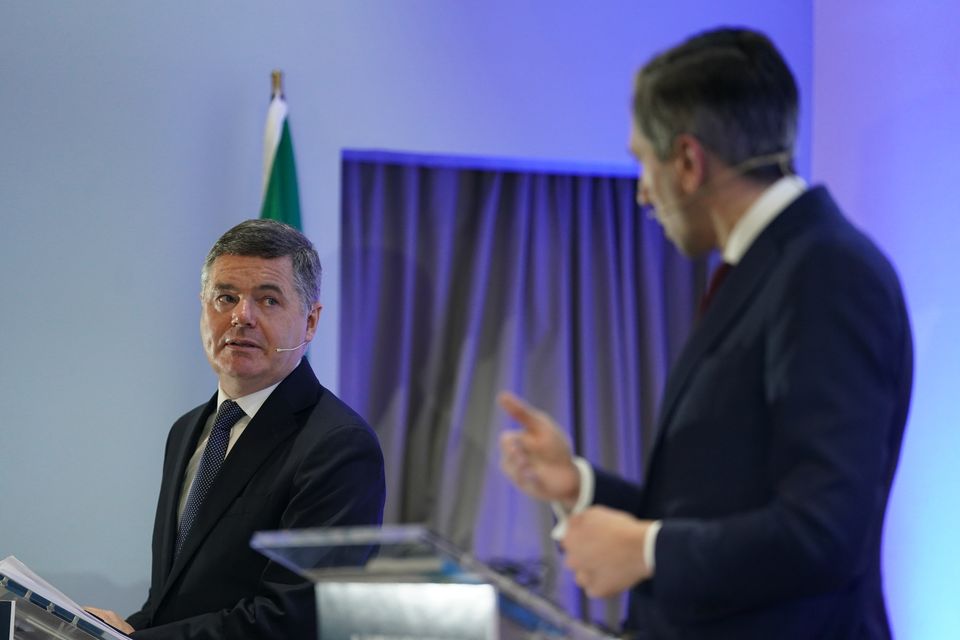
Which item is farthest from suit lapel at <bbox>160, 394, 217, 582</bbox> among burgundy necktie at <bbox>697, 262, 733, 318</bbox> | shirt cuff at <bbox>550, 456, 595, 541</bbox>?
burgundy necktie at <bbox>697, 262, 733, 318</bbox>

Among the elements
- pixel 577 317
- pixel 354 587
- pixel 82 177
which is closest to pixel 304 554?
pixel 354 587

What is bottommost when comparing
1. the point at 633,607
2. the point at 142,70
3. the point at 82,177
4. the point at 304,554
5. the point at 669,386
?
the point at 633,607

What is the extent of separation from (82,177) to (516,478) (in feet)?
12.8

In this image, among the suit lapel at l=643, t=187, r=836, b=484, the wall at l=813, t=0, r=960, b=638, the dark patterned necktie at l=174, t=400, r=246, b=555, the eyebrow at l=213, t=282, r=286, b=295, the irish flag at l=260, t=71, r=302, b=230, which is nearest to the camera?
the suit lapel at l=643, t=187, r=836, b=484

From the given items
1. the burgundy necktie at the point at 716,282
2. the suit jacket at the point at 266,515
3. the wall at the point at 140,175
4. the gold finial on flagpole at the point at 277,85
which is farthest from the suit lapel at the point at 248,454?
the gold finial on flagpole at the point at 277,85

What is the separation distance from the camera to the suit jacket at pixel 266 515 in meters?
2.84

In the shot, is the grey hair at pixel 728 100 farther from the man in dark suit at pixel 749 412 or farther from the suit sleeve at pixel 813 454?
the suit sleeve at pixel 813 454

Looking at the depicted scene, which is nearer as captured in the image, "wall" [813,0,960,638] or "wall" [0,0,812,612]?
"wall" [813,0,960,638]

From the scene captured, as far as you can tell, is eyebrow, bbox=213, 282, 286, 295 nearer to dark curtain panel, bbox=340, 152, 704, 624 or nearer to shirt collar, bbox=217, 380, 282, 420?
shirt collar, bbox=217, 380, 282, 420

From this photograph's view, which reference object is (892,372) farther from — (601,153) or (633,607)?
(601,153)

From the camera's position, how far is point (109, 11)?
509 cm

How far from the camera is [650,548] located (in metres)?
1.45

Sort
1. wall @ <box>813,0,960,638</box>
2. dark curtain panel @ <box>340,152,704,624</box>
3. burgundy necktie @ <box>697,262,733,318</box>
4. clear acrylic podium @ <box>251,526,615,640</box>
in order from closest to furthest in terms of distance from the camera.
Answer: clear acrylic podium @ <box>251,526,615,640</box> → burgundy necktie @ <box>697,262,733,318</box> → wall @ <box>813,0,960,638</box> → dark curtain panel @ <box>340,152,704,624</box>

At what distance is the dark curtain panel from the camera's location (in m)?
5.89
